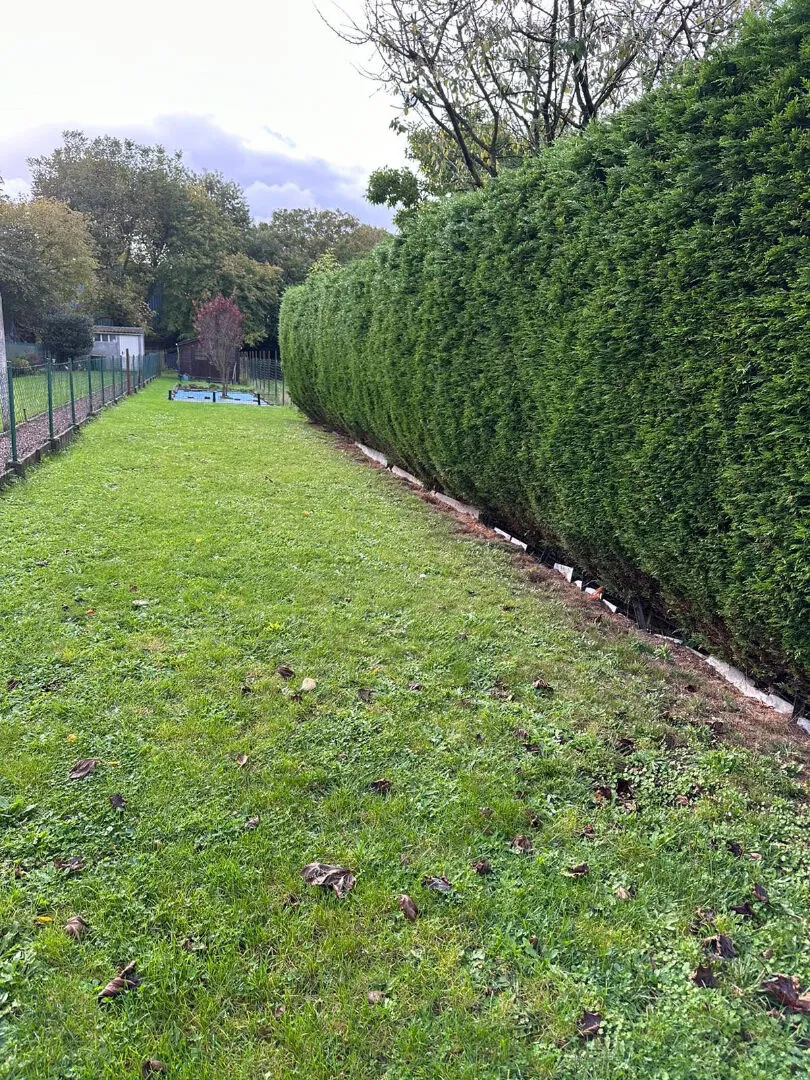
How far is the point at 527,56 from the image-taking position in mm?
9469

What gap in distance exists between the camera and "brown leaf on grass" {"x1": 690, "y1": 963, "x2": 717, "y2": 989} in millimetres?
1780

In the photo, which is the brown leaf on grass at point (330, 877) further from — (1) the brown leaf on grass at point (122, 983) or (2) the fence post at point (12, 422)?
(2) the fence post at point (12, 422)

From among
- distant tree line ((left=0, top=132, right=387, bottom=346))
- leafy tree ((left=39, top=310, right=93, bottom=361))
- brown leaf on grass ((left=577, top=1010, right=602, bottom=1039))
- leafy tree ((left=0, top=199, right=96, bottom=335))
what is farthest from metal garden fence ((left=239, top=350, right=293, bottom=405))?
brown leaf on grass ((left=577, top=1010, right=602, bottom=1039))

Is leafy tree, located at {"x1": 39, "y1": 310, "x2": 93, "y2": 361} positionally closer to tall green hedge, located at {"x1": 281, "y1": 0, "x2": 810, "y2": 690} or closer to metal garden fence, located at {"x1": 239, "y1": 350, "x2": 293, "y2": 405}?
metal garden fence, located at {"x1": 239, "y1": 350, "x2": 293, "y2": 405}

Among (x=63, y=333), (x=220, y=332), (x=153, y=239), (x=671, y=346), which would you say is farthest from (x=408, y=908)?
(x=153, y=239)

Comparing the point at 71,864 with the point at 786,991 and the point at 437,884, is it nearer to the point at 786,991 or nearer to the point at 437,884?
the point at 437,884

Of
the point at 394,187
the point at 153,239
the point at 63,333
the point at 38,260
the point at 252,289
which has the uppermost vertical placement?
the point at 153,239

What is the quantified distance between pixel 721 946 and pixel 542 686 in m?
1.61

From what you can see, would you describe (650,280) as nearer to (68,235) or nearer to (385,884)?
(385,884)

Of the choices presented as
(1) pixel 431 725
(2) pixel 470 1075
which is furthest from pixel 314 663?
(2) pixel 470 1075

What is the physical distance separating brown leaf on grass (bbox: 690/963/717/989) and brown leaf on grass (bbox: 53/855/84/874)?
1921 millimetres

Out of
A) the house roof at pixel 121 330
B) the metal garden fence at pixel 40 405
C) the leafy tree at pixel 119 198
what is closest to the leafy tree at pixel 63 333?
the house roof at pixel 121 330

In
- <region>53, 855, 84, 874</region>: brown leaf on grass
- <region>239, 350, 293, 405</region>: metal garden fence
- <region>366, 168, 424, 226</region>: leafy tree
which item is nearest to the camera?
<region>53, 855, 84, 874</region>: brown leaf on grass

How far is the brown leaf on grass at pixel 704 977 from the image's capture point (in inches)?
70.1
